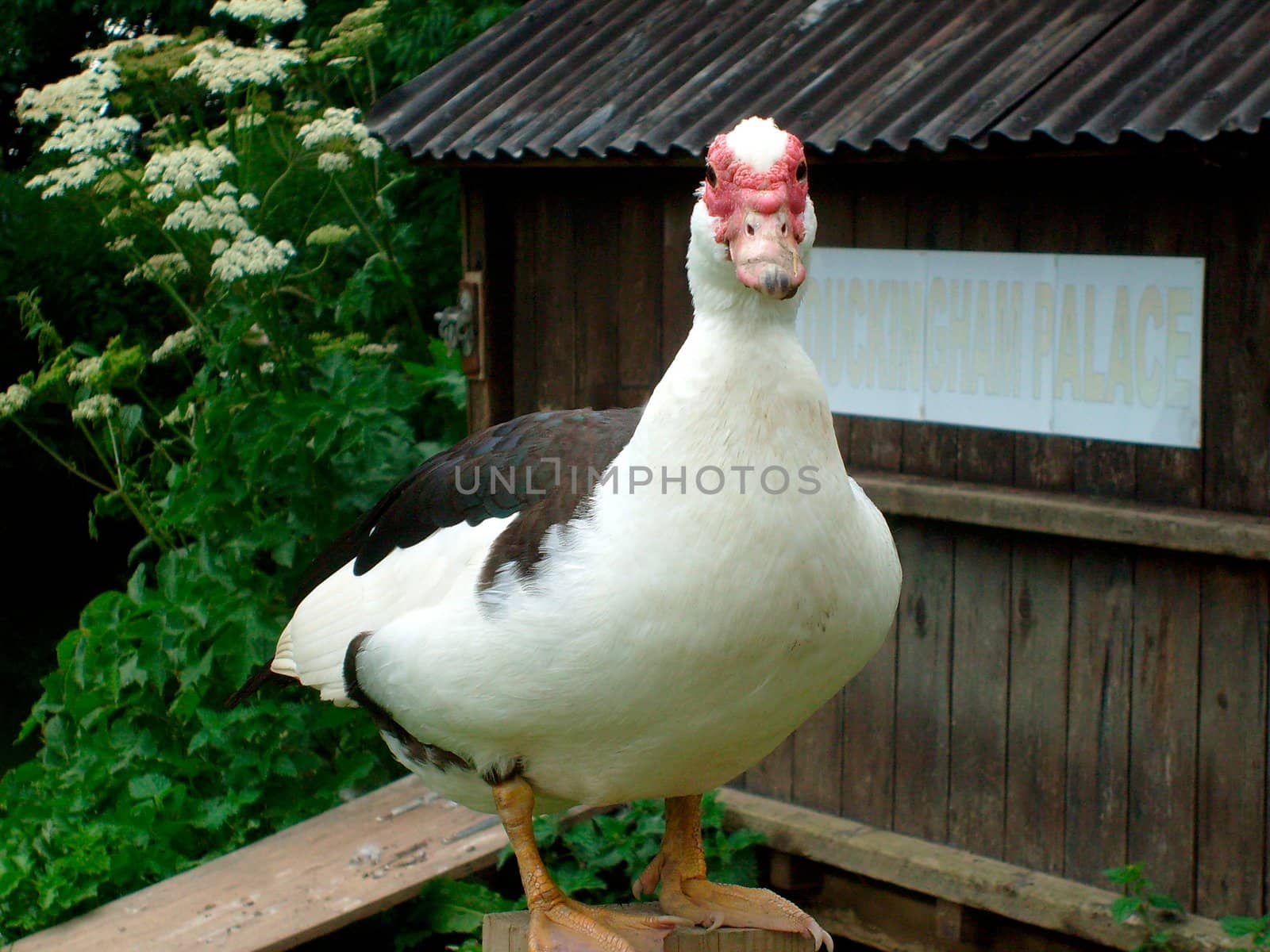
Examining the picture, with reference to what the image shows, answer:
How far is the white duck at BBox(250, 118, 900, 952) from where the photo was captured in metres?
2.00

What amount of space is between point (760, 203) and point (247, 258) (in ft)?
10.9

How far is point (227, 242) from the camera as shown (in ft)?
16.5

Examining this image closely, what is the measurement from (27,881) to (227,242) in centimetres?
215

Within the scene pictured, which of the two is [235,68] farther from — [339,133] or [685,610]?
[685,610]

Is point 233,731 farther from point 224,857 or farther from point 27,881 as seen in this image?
point 27,881

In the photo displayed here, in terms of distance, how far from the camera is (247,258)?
491 cm

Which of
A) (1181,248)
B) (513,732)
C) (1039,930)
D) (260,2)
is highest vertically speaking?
(260,2)

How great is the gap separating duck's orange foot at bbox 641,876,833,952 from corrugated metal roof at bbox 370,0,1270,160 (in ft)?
6.49

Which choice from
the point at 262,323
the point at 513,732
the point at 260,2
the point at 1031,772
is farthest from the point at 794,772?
the point at 260,2

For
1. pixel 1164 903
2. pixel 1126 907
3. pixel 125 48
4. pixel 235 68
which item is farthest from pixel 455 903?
pixel 125 48

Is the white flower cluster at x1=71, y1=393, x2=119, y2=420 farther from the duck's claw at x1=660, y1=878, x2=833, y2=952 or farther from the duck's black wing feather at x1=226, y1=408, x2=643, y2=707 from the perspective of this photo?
the duck's claw at x1=660, y1=878, x2=833, y2=952

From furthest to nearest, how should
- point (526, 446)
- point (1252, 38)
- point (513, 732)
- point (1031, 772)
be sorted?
point (1031, 772) < point (1252, 38) < point (526, 446) < point (513, 732)

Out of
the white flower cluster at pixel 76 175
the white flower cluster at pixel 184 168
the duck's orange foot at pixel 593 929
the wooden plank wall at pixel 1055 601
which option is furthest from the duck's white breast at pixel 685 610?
the white flower cluster at pixel 76 175

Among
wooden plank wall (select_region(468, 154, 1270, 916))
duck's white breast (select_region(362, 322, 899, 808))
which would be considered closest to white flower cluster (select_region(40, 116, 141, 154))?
wooden plank wall (select_region(468, 154, 1270, 916))
